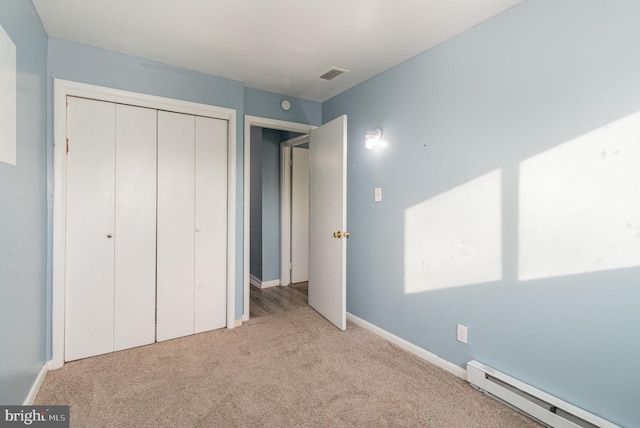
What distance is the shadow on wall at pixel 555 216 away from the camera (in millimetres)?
1463

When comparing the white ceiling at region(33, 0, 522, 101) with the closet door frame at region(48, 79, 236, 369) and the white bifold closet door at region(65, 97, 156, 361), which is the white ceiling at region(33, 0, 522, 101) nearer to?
the closet door frame at region(48, 79, 236, 369)

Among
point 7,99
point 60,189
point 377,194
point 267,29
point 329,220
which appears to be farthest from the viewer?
point 329,220

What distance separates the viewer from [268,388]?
2006 millimetres

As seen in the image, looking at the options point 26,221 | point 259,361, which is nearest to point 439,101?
point 259,361

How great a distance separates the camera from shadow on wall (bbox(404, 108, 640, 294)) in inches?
57.6

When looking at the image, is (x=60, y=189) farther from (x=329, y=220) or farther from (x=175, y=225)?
(x=329, y=220)

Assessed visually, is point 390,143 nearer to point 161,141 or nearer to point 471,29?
point 471,29

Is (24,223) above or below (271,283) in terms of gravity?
above

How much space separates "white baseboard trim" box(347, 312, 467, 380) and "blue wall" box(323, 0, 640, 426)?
0.16 ft

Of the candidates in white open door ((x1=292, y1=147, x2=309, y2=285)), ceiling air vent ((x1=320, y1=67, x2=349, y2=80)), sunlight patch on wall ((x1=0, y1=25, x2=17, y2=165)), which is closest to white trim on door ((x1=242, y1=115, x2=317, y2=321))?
ceiling air vent ((x1=320, y1=67, x2=349, y2=80))

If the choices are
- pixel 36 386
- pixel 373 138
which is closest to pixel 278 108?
Result: pixel 373 138

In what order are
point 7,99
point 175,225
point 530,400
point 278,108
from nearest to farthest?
point 7,99 < point 530,400 < point 175,225 < point 278,108

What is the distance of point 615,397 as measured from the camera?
149cm

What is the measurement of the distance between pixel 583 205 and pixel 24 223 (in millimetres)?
3007
